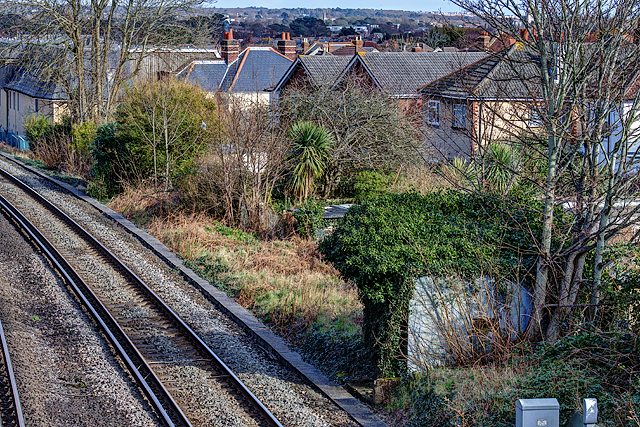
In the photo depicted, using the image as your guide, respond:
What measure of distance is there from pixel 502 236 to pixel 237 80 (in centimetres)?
3766

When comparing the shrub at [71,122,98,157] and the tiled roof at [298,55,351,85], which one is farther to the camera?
the tiled roof at [298,55,351,85]

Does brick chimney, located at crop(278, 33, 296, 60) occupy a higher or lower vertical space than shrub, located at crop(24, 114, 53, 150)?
higher

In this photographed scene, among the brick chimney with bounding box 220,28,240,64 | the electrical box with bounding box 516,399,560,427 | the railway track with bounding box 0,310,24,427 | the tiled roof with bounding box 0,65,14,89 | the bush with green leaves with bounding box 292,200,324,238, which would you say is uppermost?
the brick chimney with bounding box 220,28,240,64

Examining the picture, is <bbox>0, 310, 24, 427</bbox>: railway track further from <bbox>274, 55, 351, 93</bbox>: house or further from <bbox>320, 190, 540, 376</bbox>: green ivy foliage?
<bbox>274, 55, 351, 93</bbox>: house

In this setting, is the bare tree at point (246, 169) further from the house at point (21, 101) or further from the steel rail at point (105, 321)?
the house at point (21, 101)

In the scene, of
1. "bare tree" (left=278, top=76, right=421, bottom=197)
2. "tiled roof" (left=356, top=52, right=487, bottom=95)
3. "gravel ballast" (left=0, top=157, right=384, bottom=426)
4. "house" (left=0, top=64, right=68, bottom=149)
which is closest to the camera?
"gravel ballast" (left=0, top=157, right=384, bottom=426)

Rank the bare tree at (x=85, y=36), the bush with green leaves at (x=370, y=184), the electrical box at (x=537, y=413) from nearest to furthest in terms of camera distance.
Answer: the electrical box at (x=537, y=413) → the bush with green leaves at (x=370, y=184) → the bare tree at (x=85, y=36)

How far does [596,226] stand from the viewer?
9.30 meters

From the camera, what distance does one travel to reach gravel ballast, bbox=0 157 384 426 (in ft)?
27.1

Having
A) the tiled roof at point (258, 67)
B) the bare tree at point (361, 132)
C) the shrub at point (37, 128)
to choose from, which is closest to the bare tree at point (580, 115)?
the bare tree at point (361, 132)

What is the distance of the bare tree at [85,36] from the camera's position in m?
28.6

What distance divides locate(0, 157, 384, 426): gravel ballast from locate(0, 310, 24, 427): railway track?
2.86 meters

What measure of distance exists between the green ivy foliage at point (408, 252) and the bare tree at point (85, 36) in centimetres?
2168

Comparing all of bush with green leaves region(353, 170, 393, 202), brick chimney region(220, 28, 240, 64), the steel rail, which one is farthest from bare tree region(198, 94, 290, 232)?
brick chimney region(220, 28, 240, 64)
